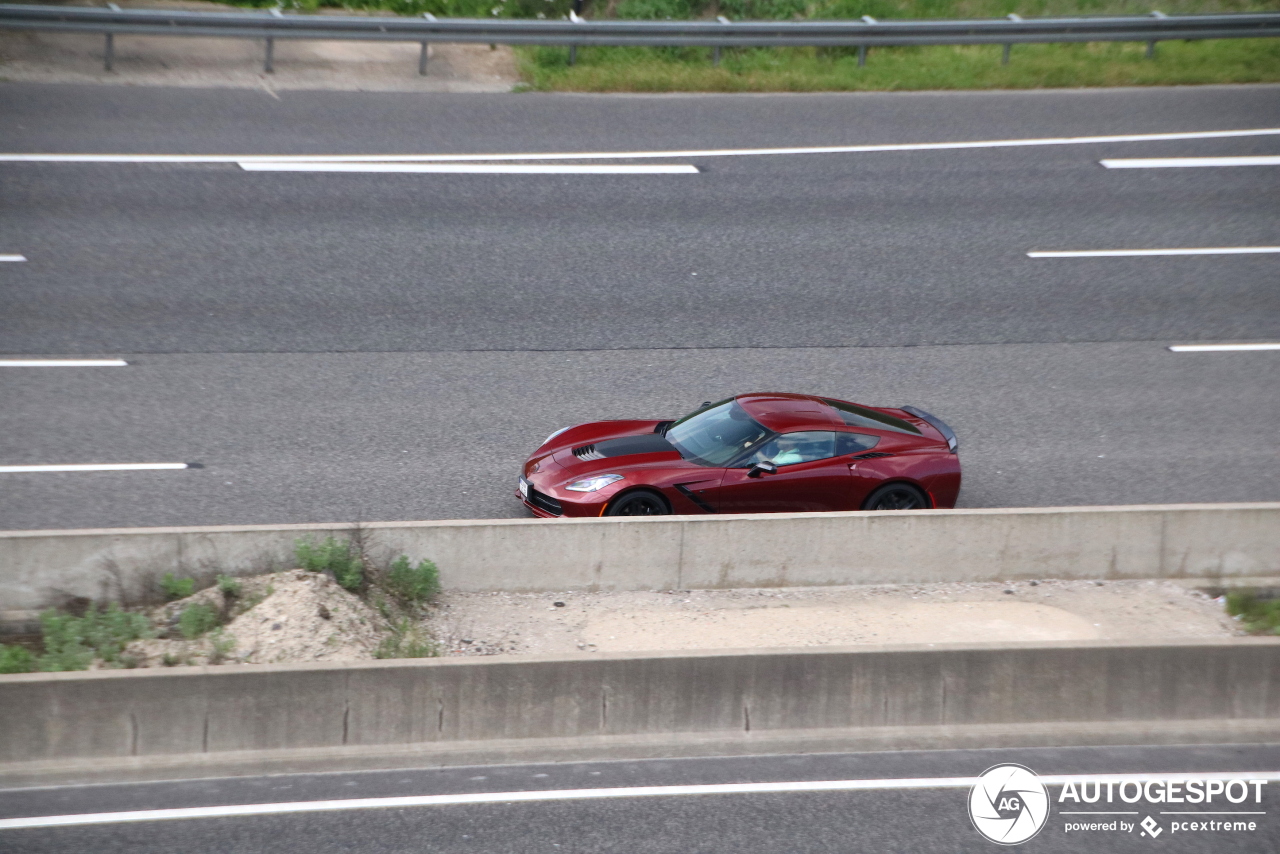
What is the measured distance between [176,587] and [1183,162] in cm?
1598

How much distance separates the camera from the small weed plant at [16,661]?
7.85 m

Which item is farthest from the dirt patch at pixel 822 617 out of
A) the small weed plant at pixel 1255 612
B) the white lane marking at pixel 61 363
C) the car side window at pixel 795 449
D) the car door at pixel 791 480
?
the white lane marking at pixel 61 363

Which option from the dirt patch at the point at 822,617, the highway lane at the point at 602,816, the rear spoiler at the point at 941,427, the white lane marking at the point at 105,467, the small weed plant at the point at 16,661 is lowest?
the highway lane at the point at 602,816

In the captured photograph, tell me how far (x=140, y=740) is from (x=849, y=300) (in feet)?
33.4

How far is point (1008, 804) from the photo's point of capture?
7285 millimetres

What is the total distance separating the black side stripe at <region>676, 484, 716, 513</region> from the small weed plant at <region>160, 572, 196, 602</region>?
3.97m

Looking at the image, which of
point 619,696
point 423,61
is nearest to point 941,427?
point 619,696

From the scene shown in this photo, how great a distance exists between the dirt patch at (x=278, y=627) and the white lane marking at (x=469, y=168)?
931cm

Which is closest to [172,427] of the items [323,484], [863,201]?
[323,484]

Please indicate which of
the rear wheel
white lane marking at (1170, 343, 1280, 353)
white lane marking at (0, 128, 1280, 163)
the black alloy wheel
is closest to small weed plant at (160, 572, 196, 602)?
the black alloy wheel

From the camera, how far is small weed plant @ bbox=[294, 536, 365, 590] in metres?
9.23

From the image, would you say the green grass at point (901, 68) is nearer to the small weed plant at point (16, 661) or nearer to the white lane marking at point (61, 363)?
the white lane marking at point (61, 363)

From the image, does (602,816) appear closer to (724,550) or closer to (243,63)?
(724,550)

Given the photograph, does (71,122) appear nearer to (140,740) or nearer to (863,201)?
(863,201)
